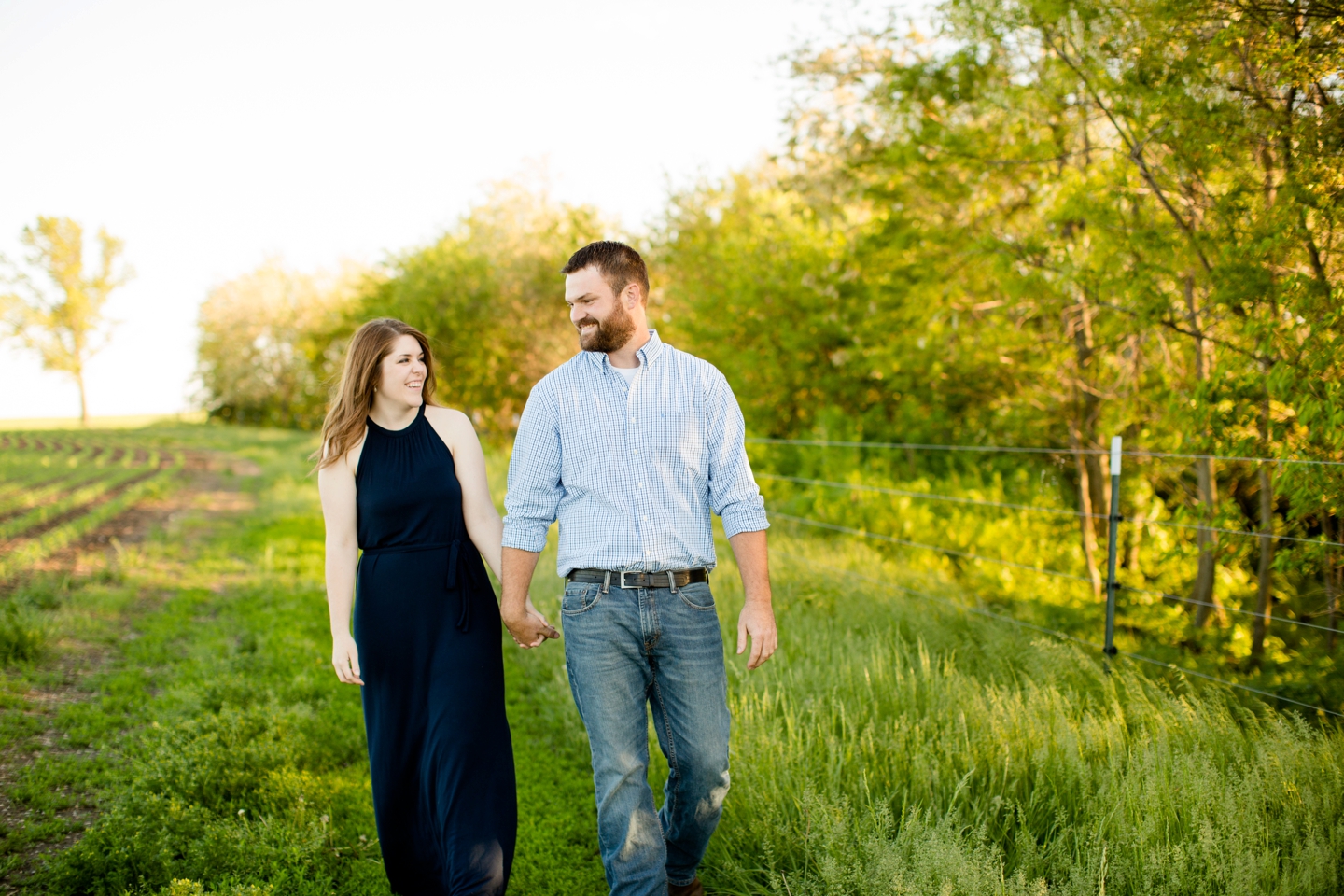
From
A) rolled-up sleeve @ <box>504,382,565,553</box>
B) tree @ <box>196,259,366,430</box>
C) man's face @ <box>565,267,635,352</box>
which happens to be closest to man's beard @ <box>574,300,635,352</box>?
man's face @ <box>565,267,635,352</box>

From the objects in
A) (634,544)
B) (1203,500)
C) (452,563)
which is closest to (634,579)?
(634,544)

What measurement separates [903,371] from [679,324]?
180 inches

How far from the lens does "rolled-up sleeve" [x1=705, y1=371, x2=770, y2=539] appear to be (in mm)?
2979

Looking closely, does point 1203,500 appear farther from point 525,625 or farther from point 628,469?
point 525,625

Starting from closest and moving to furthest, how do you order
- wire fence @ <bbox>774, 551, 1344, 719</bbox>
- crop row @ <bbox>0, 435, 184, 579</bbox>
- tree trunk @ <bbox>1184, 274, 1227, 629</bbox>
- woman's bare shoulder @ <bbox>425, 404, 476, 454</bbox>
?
woman's bare shoulder @ <bbox>425, 404, 476, 454</bbox> < wire fence @ <bbox>774, 551, 1344, 719</bbox> < tree trunk @ <bbox>1184, 274, 1227, 629</bbox> < crop row @ <bbox>0, 435, 184, 579</bbox>

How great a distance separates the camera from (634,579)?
9.18 ft

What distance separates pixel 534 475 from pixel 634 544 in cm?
44

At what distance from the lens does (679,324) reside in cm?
1430

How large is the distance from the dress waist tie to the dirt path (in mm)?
2131

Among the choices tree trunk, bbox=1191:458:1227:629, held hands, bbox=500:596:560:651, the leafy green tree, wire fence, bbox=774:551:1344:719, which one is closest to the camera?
held hands, bbox=500:596:560:651

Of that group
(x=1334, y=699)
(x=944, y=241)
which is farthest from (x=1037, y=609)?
(x=944, y=241)

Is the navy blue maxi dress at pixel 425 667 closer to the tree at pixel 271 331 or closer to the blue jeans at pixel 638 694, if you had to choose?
the blue jeans at pixel 638 694

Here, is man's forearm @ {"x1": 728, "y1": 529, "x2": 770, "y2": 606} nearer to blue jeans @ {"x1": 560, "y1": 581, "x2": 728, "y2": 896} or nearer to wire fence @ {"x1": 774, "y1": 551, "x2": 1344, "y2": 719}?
blue jeans @ {"x1": 560, "y1": 581, "x2": 728, "y2": 896}

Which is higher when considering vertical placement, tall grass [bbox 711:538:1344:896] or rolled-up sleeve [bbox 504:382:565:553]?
rolled-up sleeve [bbox 504:382:565:553]
